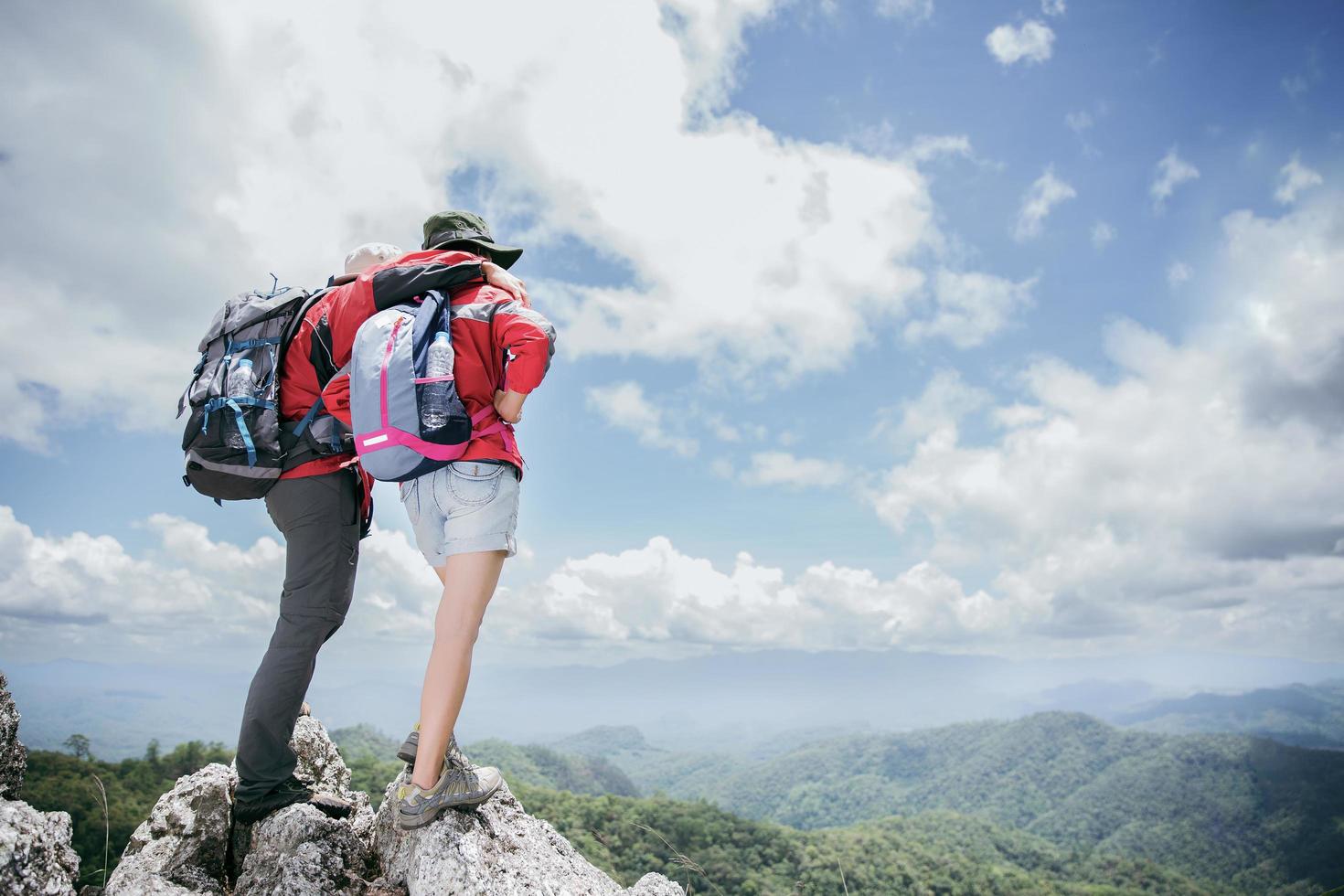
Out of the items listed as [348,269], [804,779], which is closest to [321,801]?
[348,269]

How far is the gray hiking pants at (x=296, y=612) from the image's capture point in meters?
4.15

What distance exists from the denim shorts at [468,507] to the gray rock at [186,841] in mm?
2344

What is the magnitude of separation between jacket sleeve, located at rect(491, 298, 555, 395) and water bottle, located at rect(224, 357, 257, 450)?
1.63 meters

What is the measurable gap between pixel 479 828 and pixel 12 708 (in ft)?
9.50

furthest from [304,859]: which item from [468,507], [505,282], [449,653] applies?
[505,282]

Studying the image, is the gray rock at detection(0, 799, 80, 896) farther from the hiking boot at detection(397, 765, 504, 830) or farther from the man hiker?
the hiking boot at detection(397, 765, 504, 830)

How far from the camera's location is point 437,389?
3568mm

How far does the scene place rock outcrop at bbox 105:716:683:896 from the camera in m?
3.69

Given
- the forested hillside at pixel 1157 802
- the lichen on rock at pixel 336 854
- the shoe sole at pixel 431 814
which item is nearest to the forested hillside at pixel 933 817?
the forested hillside at pixel 1157 802

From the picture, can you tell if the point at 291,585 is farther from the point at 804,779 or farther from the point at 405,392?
the point at 804,779

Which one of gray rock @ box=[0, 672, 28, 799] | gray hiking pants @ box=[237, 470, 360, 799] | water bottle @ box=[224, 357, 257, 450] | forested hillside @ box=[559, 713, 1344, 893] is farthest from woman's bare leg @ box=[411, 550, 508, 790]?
forested hillside @ box=[559, 713, 1344, 893]

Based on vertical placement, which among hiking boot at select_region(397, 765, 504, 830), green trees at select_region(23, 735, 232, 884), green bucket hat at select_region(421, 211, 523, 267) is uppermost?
green bucket hat at select_region(421, 211, 523, 267)

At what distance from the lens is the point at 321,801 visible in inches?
178

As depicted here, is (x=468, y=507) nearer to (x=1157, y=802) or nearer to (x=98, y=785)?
(x=98, y=785)
